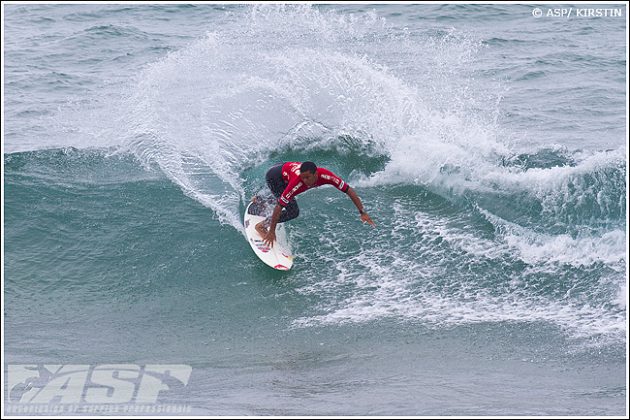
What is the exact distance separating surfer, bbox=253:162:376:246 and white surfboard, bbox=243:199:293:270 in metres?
0.10

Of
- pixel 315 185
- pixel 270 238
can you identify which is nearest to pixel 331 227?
pixel 270 238

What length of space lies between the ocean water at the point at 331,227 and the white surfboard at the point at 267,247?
0.63 feet

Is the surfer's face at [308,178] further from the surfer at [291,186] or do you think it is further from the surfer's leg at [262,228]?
the surfer's leg at [262,228]

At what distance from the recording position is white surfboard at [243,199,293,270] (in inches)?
419

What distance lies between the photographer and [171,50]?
20516 millimetres

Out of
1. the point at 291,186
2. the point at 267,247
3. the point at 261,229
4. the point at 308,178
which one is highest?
the point at 308,178

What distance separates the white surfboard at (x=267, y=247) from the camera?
10.6m

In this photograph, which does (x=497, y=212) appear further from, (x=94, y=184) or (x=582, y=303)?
(x=94, y=184)

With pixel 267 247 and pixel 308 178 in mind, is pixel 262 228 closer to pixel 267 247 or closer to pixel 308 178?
pixel 267 247

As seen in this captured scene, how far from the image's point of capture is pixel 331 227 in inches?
Answer: 462

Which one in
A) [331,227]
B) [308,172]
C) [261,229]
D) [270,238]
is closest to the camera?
[308,172]

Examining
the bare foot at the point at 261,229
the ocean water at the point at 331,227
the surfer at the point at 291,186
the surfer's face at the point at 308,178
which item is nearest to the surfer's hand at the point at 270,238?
the surfer at the point at 291,186

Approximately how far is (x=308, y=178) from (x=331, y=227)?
2106 mm

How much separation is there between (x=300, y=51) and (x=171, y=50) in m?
5.31
